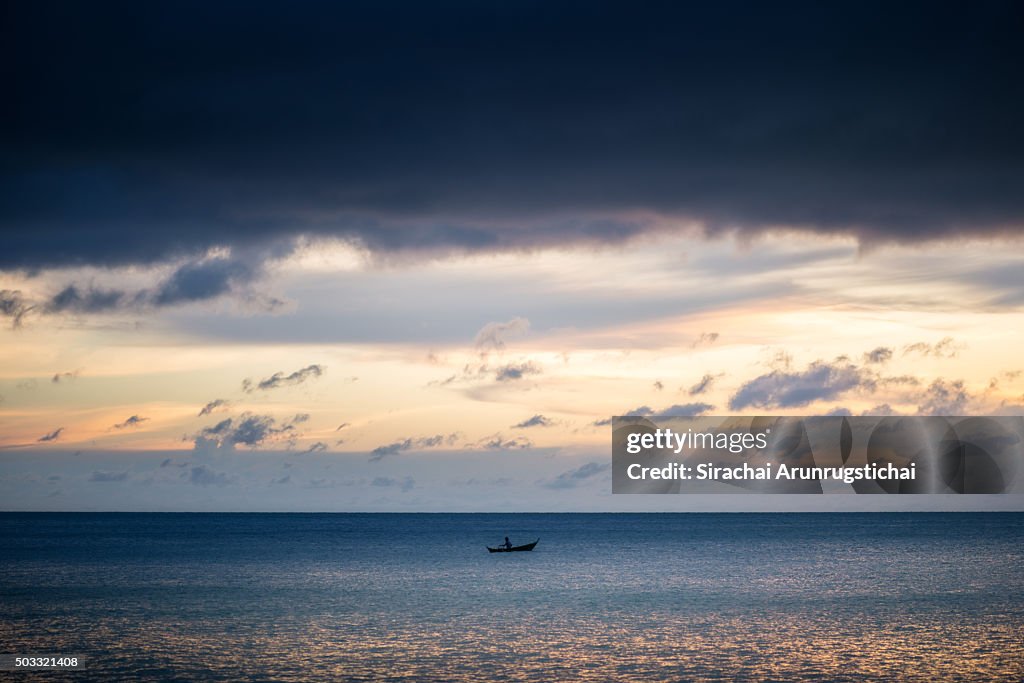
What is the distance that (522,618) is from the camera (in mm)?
67375

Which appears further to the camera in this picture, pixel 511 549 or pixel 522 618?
pixel 511 549

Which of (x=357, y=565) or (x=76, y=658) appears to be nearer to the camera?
(x=76, y=658)

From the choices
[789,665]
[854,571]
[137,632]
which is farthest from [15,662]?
[854,571]

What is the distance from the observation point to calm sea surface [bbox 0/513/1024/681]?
50.1m

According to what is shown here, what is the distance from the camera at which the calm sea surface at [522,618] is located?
50094mm

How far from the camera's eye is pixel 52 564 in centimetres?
11625

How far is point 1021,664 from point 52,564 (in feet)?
333

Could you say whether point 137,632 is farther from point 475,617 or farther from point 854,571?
point 854,571

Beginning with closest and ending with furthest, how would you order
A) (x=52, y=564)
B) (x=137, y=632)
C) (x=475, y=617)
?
1. (x=137, y=632)
2. (x=475, y=617)
3. (x=52, y=564)

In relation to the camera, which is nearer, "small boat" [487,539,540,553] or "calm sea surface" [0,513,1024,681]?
"calm sea surface" [0,513,1024,681]

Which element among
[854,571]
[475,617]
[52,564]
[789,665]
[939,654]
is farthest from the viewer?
[52,564]

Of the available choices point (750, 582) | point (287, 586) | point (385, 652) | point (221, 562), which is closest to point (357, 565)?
point (221, 562)

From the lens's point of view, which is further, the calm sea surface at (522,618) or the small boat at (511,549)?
the small boat at (511,549)

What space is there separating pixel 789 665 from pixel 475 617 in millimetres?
23992
